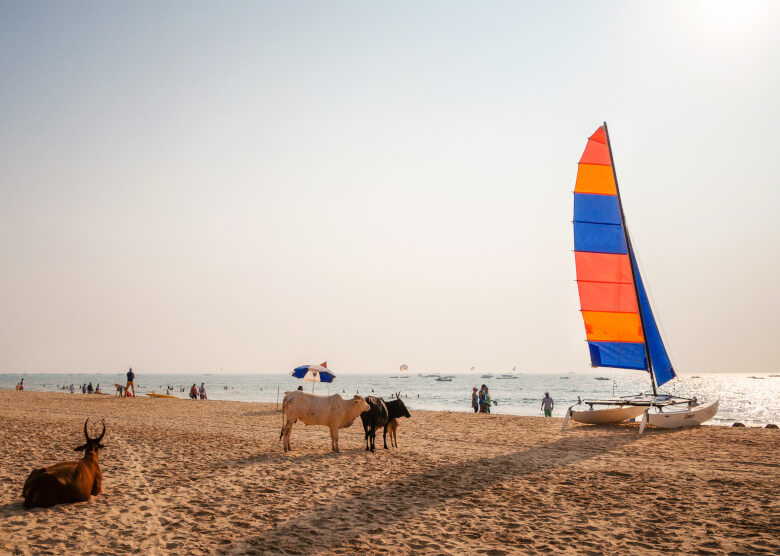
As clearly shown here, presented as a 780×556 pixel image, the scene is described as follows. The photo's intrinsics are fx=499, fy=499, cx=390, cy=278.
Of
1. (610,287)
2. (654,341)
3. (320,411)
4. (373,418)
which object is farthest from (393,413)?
(654,341)

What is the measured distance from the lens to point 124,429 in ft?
57.9

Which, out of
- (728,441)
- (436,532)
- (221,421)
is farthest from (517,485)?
(221,421)

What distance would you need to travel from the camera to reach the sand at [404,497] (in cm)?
652

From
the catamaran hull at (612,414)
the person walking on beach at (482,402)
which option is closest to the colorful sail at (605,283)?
the catamaran hull at (612,414)

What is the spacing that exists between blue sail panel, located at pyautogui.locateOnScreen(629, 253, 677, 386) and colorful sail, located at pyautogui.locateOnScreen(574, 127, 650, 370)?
1.24 ft

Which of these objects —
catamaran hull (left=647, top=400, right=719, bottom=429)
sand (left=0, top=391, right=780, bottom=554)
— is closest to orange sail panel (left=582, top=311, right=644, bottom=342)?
catamaran hull (left=647, top=400, right=719, bottom=429)

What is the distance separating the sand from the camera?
21.4ft

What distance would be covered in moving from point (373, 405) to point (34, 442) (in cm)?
953

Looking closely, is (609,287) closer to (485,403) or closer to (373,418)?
(485,403)

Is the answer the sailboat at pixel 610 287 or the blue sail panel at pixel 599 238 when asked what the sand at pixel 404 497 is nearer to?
the sailboat at pixel 610 287

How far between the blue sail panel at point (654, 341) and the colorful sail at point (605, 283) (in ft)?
1.24

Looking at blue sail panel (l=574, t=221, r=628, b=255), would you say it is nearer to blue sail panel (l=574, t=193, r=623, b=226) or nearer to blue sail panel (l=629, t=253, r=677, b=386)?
blue sail panel (l=574, t=193, r=623, b=226)

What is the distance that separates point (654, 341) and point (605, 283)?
3.51m

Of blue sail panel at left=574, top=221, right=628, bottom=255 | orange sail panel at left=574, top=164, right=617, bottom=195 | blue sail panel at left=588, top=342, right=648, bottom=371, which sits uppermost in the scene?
orange sail panel at left=574, top=164, right=617, bottom=195
